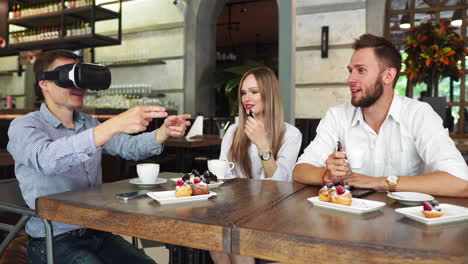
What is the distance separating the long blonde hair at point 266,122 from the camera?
2369 mm

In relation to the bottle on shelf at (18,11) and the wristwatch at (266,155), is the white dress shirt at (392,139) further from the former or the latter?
the bottle on shelf at (18,11)

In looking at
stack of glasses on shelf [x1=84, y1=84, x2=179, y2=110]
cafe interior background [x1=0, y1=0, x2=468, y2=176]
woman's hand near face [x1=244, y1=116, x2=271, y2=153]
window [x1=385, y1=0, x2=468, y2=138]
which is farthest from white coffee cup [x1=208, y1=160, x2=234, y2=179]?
stack of glasses on shelf [x1=84, y1=84, x2=179, y2=110]

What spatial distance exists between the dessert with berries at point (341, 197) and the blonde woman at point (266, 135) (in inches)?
37.9

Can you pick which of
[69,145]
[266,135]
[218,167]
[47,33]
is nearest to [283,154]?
[266,135]

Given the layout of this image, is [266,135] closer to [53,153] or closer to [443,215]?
[53,153]

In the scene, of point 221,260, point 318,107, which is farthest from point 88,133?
point 318,107

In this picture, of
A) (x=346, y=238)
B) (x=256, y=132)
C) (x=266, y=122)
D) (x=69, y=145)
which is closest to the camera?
(x=346, y=238)

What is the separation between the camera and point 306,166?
177cm

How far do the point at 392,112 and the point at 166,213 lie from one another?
4.30ft

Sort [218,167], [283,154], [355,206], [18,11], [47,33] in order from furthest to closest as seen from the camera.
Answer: [18,11] → [47,33] → [283,154] → [218,167] → [355,206]

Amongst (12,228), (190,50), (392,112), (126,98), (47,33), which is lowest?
(12,228)

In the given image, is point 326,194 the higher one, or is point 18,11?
point 18,11

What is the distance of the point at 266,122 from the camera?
2449 millimetres

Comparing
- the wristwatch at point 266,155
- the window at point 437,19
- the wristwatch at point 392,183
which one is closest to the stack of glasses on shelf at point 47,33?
the window at point 437,19
